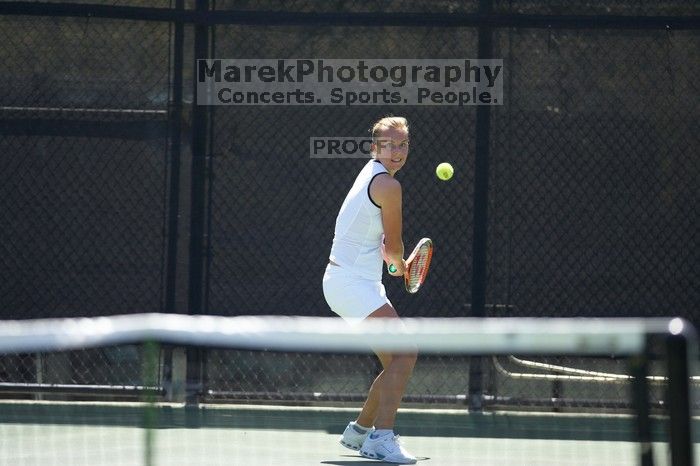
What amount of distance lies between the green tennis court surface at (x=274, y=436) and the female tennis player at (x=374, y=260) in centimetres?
16

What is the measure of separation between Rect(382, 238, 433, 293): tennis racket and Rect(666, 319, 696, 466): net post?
10.0 ft

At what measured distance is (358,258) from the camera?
5418mm

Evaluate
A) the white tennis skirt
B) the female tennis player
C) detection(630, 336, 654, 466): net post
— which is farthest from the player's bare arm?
detection(630, 336, 654, 466): net post

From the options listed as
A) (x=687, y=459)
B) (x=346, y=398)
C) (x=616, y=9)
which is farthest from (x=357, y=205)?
(x=687, y=459)

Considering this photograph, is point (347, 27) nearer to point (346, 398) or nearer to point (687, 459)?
point (346, 398)

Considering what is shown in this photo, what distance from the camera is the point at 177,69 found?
695cm

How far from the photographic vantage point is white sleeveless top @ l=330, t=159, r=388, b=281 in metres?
5.37

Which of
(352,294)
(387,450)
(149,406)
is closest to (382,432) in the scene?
(387,450)

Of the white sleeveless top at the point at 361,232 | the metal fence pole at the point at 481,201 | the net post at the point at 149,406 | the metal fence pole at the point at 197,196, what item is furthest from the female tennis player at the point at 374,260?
the net post at the point at 149,406

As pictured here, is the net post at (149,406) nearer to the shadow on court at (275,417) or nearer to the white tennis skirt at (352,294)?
the white tennis skirt at (352,294)

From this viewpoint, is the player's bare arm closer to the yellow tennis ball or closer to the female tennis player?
the female tennis player

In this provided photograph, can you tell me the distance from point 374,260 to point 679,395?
2.82 meters

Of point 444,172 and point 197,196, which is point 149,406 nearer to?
point 444,172

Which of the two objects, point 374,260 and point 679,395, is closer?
point 679,395
